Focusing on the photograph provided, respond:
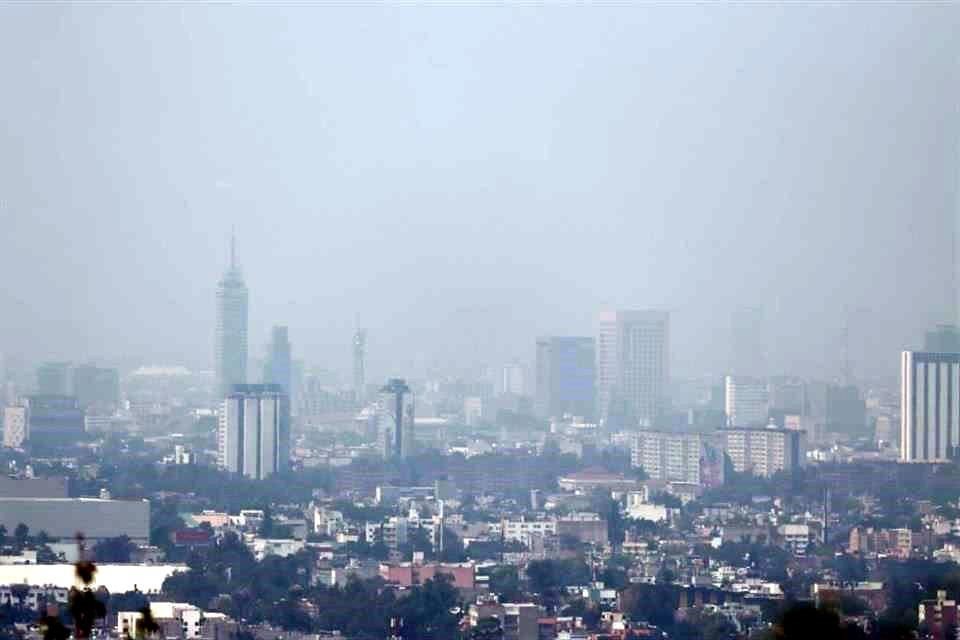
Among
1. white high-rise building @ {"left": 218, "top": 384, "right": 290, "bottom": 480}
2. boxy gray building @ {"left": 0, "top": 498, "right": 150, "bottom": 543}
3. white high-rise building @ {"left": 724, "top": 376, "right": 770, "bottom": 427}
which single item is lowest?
boxy gray building @ {"left": 0, "top": 498, "right": 150, "bottom": 543}

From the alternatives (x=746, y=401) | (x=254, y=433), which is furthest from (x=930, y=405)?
(x=254, y=433)

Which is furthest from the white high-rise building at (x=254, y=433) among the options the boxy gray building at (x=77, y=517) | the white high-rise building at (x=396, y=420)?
the boxy gray building at (x=77, y=517)

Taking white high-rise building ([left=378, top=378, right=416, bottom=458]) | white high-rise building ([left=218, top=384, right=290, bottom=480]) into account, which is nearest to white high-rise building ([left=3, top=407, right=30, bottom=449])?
white high-rise building ([left=218, top=384, right=290, bottom=480])

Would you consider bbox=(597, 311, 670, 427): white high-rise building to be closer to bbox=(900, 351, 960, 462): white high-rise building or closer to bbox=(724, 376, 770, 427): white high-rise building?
bbox=(724, 376, 770, 427): white high-rise building

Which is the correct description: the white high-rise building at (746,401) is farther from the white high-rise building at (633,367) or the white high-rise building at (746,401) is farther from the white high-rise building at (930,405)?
the white high-rise building at (930,405)

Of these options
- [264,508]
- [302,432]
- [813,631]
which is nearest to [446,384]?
[302,432]

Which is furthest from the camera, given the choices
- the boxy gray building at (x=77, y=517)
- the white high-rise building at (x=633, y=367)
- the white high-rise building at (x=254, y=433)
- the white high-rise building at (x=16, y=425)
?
the white high-rise building at (x=633, y=367)
